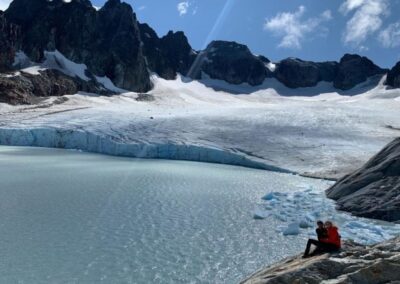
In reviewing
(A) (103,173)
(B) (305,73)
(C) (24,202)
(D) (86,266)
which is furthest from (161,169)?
(B) (305,73)

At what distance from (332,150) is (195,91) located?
84.1 meters

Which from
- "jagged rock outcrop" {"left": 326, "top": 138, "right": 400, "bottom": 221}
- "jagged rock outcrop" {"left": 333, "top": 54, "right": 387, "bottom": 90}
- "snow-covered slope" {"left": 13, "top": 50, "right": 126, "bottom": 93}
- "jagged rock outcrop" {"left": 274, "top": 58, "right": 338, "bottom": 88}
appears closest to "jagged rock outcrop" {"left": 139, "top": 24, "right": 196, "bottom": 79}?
"snow-covered slope" {"left": 13, "top": 50, "right": 126, "bottom": 93}

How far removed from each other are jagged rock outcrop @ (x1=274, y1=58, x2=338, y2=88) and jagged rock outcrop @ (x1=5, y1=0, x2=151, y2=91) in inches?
2117

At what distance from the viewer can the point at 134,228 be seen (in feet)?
65.7

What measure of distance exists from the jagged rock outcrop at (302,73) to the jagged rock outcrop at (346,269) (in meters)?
143

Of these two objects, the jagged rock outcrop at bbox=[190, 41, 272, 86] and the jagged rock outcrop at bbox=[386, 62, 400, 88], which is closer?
the jagged rock outcrop at bbox=[386, 62, 400, 88]

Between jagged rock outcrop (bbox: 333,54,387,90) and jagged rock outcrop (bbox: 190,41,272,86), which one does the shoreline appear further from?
jagged rock outcrop (bbox: 333,54,387,90)

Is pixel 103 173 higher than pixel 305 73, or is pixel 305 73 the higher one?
pixel 305 73

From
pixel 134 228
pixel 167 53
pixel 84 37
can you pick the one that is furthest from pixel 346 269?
pixel 167 53

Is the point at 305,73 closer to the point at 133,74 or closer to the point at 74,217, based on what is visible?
the point at 133,74

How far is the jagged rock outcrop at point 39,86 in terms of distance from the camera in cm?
7888

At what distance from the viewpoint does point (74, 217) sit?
2172 centimetres

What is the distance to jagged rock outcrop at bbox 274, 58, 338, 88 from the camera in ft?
495

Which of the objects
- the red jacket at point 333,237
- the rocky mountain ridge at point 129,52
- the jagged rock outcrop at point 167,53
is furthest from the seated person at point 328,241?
the jagged rock outcrop at point 167,53
